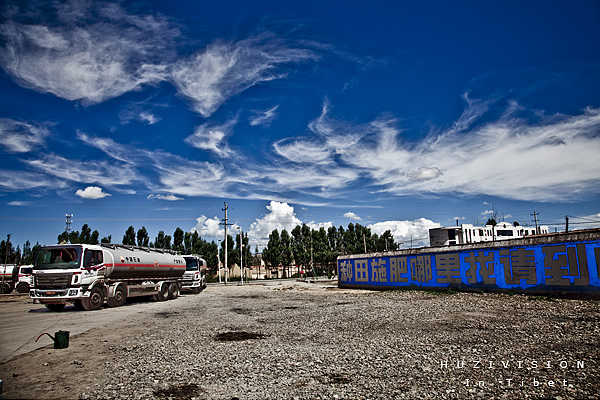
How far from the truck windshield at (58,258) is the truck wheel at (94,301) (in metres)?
1.96

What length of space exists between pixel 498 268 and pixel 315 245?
195 feet

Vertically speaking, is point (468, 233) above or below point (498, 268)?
above

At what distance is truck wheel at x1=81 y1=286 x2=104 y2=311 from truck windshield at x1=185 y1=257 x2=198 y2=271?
12.3 m

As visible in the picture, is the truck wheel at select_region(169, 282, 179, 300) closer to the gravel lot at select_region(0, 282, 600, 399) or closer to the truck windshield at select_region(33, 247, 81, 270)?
the truck windshield at select_region(33, 247, 81, 270)

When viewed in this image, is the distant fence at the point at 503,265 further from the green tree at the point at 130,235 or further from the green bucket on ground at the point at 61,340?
the green tree at the point at 130,235

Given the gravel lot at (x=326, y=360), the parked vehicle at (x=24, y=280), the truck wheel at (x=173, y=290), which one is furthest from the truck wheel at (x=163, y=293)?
the parked vehicle at (x=24, y=280)

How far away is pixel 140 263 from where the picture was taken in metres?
23.8

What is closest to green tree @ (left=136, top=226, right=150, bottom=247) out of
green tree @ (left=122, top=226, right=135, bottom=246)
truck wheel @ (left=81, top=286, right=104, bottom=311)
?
green tree @ (left=122, top=226, right=135, bottom=246)

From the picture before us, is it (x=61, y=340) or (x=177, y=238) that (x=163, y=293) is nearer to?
(x=61, y=340)

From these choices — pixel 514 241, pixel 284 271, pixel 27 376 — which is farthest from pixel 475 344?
pixel 284 271

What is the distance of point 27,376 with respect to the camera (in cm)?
759

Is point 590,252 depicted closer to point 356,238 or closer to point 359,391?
point 359,391

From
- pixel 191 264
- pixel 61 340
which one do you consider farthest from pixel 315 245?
pixel 61 340

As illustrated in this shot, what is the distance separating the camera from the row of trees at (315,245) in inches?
3191
